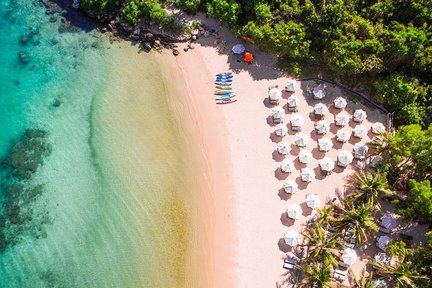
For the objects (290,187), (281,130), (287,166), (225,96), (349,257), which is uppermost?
(225,96)

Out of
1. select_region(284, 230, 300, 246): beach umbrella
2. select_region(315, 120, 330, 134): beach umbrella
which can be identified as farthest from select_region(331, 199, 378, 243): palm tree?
select_region(315, 120, 330, 134): beach umbrella

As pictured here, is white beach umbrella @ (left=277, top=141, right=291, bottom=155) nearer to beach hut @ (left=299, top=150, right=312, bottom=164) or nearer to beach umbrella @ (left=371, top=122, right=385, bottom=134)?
beach hut @ (left=299, top=150, right=312, bottom=164)

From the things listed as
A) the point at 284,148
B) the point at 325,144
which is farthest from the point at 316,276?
the point at 325,144

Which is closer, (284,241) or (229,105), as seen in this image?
(284,241)

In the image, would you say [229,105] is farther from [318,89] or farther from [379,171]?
[379,171]

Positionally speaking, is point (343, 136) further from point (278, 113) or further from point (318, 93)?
point (278, 113)

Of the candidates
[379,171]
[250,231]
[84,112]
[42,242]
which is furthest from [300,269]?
[84,112]

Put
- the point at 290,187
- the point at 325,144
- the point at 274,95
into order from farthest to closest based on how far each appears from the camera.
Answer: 1. the point at 274,95
2. the point at 325,144
3. the point at 290,187
